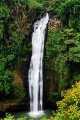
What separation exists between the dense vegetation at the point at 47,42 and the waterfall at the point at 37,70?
1.86 ft

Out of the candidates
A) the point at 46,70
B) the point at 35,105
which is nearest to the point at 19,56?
the point at 46,70

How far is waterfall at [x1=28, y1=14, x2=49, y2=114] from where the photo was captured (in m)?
26.0

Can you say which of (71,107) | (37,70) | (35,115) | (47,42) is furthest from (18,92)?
(71,107)

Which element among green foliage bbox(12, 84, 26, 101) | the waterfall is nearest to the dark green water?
the waterfall

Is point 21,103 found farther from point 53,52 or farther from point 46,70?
point 53,52

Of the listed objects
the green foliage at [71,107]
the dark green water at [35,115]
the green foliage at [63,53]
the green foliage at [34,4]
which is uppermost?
the green foliage at [34,4]

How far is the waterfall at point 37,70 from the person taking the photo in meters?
26.0

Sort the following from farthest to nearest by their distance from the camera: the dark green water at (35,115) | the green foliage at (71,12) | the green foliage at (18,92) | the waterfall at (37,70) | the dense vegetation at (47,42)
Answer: the green foliage at (71,12) → the waterfall at (37,70) → the green foliage at (18,92) → the dense vegetation at (47,42) → the dark green water at (35,115)

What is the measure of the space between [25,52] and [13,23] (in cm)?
308

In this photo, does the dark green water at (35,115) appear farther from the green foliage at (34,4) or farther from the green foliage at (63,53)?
the green foliage at (34,4)

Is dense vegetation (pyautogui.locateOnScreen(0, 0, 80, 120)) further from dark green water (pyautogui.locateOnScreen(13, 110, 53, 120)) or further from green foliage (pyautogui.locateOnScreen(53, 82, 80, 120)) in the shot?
green foliage (pyautogui.locateOnScreen(53, 82, 80, 120))

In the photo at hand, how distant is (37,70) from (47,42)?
2957mm

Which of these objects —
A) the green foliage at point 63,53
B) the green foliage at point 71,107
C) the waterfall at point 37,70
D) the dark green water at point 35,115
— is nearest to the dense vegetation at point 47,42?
the green foliage at point 63,53

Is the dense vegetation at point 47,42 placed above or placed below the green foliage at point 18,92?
above
